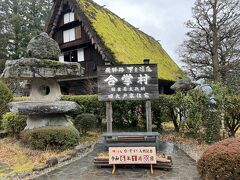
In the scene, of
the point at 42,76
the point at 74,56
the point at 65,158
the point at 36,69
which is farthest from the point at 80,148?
the point at 74,56

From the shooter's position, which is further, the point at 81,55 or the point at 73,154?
the point at 81,55

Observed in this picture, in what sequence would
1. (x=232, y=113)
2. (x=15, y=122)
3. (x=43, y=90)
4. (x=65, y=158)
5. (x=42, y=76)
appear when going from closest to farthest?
(x=65, y=158) → (x=42, y=76) → (x=232, y=113) → (x=43, y=90) → (x=15, y=122)

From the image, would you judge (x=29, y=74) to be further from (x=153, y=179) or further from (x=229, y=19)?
(x=229, y=19)

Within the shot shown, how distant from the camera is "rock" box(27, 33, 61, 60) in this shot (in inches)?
351

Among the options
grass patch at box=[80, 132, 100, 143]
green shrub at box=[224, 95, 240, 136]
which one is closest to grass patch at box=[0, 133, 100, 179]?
grass patch at box=[80, 132, 100, 143]

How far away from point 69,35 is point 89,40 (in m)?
2.50

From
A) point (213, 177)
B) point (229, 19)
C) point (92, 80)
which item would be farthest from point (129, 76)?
point (229, 19)

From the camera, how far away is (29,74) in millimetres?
8461

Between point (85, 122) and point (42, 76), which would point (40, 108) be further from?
point (85, 122)

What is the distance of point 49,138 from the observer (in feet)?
26.9

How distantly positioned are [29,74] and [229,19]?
49.2 ft

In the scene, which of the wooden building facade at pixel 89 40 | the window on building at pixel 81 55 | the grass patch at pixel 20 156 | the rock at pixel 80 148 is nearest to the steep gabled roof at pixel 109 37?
the wooden building facade at pixel 89 40

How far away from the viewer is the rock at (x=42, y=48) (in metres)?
8.91

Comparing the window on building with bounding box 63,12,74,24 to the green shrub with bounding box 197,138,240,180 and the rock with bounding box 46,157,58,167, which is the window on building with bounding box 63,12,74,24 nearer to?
the rock with bounding box 46,157,58,167
